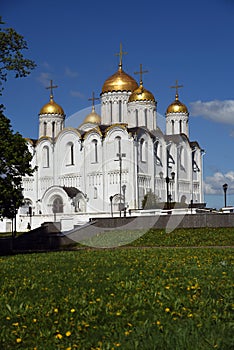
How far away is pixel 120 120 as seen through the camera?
211 feet

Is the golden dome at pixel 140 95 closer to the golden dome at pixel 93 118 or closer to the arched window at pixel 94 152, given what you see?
the arched window at pixel 94 152

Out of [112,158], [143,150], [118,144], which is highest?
[118,144]

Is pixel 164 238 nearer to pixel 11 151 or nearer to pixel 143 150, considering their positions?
pixel 11 151

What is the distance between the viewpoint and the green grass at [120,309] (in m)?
5.82

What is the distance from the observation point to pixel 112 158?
198 feet

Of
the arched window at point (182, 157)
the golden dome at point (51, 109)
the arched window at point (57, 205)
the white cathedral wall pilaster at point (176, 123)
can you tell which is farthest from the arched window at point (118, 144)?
the white cathedral wall pilaster at point (176, 123)

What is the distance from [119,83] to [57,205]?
652 inches

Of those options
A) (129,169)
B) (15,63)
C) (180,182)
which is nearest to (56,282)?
(15,63)

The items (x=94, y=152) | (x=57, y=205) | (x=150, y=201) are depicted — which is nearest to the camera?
(x=150, y=201)

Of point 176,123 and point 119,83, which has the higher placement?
point 119,83

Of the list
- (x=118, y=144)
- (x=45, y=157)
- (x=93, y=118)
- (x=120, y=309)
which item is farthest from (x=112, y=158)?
(x=120, y=309)

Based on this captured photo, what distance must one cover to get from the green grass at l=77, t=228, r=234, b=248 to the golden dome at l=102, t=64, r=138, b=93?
37454mm

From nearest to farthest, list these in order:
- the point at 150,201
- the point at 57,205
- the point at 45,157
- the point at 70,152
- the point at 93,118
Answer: the point at 150,201, the point at 57,205, the point at 70,152, the point at 45,157, the point at 93,118

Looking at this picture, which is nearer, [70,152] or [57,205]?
[57,205]
